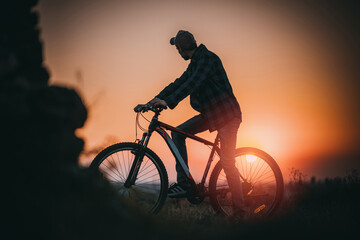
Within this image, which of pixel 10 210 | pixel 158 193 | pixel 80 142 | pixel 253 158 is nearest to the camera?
pixel 10 210

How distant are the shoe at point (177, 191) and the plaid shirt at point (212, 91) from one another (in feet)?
3.05

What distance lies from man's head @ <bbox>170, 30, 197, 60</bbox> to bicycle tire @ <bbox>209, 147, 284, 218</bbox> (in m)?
1.68

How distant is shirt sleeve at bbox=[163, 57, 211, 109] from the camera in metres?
4.18

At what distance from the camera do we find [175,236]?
292 cm

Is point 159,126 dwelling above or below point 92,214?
above

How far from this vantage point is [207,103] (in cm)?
441

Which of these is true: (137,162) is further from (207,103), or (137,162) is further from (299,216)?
(299,216)

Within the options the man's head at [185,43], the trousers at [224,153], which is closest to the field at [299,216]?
the trousers at [224,153]

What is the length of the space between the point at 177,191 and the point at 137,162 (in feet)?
2.64

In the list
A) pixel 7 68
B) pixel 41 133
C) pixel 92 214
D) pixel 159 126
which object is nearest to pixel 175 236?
pixel 92 214

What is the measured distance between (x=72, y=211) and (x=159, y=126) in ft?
6.46

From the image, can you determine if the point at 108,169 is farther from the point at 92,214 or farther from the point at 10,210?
the point at 10,210

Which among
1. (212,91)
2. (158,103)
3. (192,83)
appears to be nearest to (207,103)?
(212,91)

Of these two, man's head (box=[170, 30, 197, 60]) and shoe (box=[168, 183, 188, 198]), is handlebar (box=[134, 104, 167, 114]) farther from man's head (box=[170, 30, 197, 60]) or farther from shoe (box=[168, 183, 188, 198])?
shoe (box=[168, 183, 188, 198])
